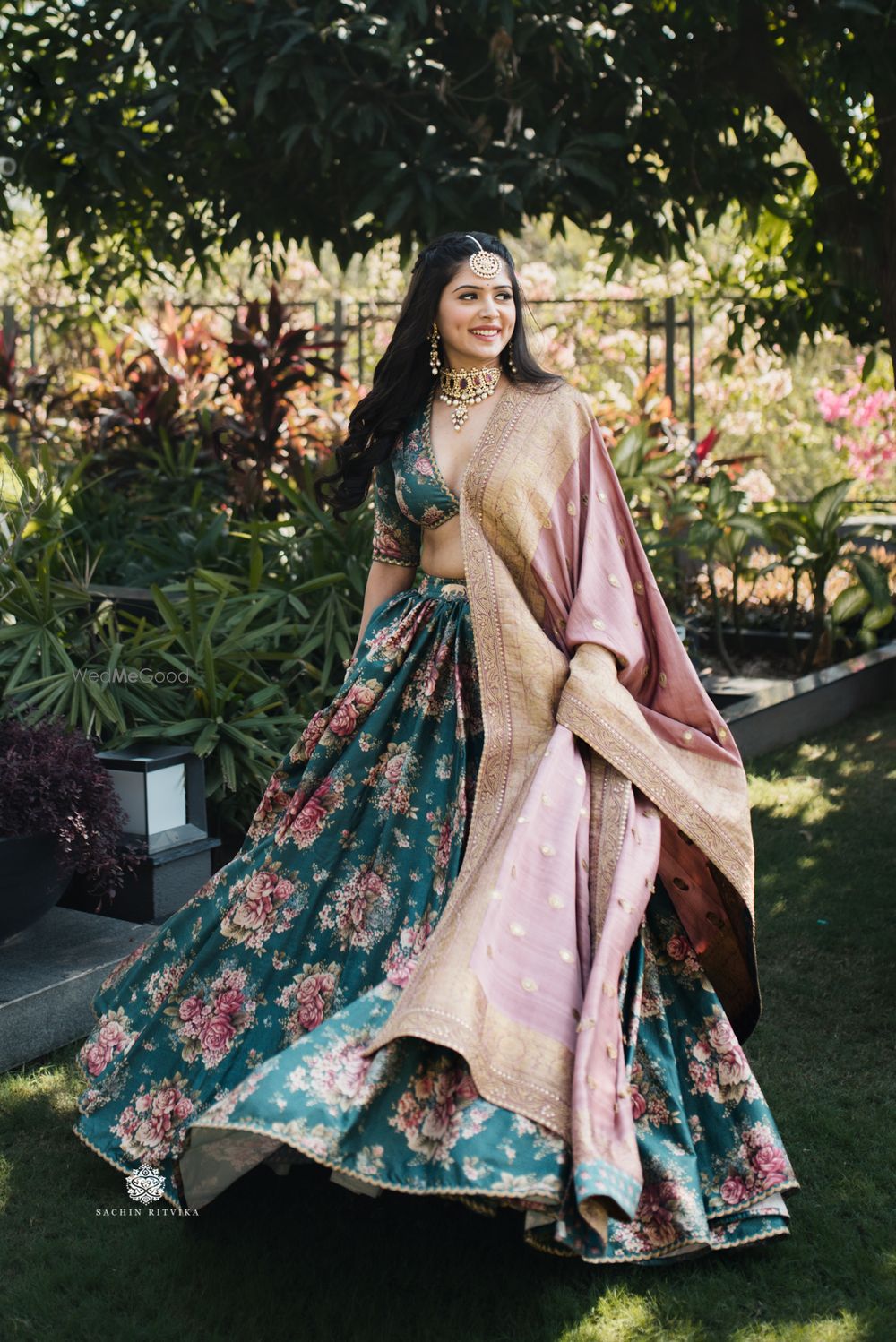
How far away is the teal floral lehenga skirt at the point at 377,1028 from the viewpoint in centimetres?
219

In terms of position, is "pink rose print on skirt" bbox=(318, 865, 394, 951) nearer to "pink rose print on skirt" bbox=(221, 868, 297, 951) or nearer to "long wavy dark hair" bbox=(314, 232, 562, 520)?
"pink rose print on skirt" bbox=(221, 868, 297, 951)

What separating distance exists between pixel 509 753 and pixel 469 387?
796 millimetres

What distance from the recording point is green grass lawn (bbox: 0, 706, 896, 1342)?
2277mm

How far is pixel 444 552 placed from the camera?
2.94 metres

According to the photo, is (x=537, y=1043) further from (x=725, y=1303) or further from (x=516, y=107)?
(x=516, y=107)

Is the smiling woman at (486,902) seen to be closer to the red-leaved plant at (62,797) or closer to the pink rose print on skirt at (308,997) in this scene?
the pink rose print on skirt at (308,997)

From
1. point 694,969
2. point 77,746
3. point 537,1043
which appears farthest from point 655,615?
point 77,746

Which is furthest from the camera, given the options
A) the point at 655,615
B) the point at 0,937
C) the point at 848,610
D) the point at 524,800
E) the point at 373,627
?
the point at 848,610

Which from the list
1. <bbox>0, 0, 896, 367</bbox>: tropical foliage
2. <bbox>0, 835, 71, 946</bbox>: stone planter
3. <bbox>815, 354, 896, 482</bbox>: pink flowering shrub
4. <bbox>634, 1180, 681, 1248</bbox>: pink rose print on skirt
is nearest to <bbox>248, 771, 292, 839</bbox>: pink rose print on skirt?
<bbox>0, 835, 71, 946</bbox>: stone planter

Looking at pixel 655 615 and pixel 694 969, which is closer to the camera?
pixel 694 969

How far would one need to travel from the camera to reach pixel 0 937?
333cm

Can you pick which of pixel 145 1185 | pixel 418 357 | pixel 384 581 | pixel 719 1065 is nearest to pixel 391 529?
pixel 384 581

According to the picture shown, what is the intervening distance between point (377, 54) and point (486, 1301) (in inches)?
152

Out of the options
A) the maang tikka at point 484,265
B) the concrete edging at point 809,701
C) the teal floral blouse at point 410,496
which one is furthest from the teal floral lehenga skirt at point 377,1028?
the concrete edging at point 809,701
